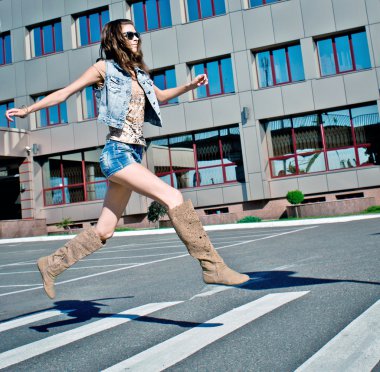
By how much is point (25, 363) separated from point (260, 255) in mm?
5816

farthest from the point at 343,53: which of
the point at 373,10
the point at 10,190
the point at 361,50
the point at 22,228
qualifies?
the point at 10,190

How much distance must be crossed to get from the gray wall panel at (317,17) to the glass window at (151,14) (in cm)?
726

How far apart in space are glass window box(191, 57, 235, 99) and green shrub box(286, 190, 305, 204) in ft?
21.0

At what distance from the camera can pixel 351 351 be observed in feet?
8.23

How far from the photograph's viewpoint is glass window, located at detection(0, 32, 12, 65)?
2920 cm

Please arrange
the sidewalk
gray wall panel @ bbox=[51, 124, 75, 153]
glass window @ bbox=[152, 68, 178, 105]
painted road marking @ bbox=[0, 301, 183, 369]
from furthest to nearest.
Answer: gray wall panel @ bbox=[51, 124, 75, 153] → glass window @ bbox=[152, 68, 178, 105] → the sidewalk → painted road marking @ bbox=[0, 301, 183, 369]

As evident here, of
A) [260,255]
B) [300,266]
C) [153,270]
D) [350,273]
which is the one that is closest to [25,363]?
[350,273]

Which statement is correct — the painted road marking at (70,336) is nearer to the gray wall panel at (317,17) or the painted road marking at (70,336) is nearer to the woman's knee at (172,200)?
the woman's knee at (172,200)

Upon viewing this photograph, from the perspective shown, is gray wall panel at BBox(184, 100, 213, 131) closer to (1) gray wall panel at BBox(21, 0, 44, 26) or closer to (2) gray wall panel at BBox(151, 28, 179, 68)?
(2) gray wall panel at BBox(151, 28, 179, 68)

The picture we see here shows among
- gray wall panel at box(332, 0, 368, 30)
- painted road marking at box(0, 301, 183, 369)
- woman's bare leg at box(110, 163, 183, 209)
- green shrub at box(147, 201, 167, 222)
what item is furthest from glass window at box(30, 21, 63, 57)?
woman's bare leg at box(110, 163, 183, 209)

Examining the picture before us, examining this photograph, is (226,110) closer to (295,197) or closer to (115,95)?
(295,197)

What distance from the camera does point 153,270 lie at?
25.2 ft

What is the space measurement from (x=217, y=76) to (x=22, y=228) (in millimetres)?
13072

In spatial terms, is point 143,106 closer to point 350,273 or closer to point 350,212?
point 350,273
